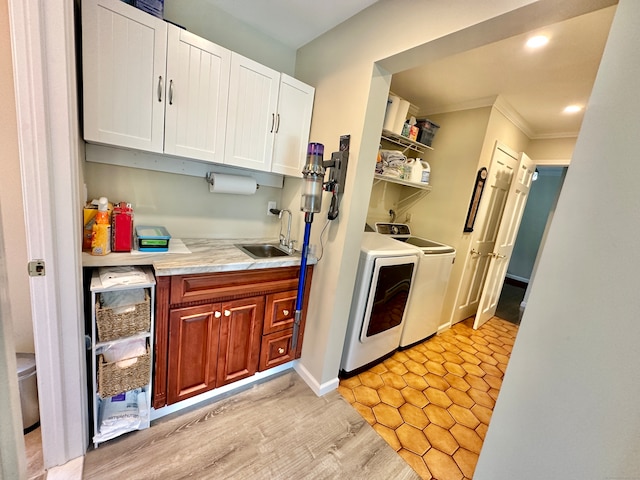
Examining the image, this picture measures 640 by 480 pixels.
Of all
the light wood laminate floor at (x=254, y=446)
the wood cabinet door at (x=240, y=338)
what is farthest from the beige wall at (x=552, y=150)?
the wood cabinet door at (x=240, y=338)

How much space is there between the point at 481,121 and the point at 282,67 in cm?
192

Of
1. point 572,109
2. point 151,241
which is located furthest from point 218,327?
point 572,109

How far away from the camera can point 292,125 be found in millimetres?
1789

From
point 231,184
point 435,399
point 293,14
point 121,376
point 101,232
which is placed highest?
point 293,14

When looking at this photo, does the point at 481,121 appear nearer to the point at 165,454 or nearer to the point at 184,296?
the point at 184,296

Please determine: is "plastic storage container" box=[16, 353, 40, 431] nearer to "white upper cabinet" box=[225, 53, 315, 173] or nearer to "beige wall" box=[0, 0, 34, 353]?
"beige wall" box=[0, 0, 34, 353]

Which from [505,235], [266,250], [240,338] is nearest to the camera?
[240,338]

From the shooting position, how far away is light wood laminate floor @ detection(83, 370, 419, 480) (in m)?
1.24

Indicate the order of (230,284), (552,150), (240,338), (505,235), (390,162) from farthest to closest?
1. (552,150)
2. (505,235)
3. (390,162)
4. (240,338)
5. (230,284)

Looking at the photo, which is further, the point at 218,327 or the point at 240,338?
the point at 240,338

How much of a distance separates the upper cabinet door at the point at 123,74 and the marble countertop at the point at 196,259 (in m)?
0.57

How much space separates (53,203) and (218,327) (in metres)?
0.94

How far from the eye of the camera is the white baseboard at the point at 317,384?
179cm

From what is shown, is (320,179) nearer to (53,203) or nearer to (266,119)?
(266,119)
